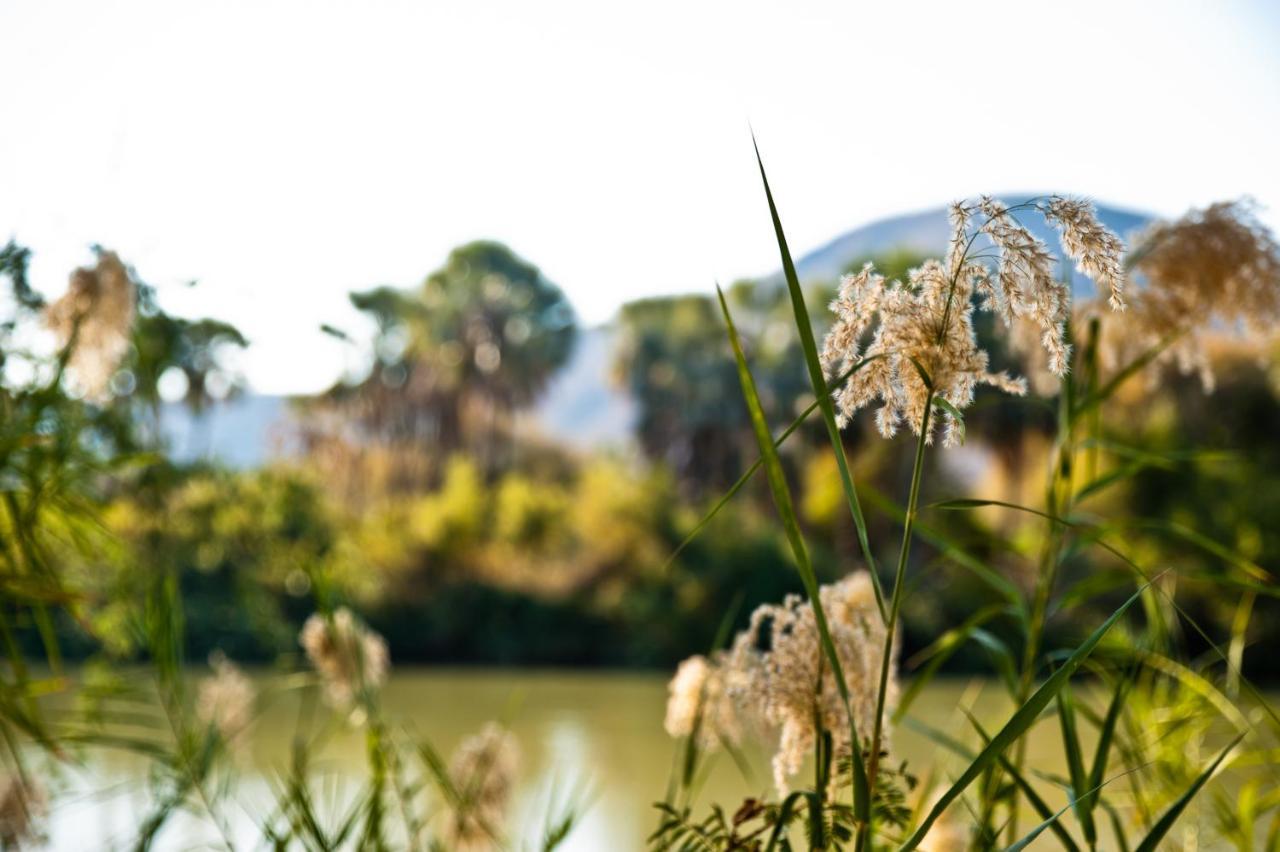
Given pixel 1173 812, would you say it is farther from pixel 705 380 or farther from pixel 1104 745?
pixel 705 380

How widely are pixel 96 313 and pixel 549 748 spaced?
27.0 feet

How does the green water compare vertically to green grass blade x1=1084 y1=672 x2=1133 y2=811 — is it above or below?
below

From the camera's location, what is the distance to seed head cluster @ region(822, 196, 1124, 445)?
0.65 m

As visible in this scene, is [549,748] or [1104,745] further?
[549,748]

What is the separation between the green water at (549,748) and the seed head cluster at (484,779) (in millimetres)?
2258

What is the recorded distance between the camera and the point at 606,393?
4228cm

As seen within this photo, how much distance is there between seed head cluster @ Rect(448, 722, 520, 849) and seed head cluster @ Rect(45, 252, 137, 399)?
2.43ft

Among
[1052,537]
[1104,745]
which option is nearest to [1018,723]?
[1104,745]

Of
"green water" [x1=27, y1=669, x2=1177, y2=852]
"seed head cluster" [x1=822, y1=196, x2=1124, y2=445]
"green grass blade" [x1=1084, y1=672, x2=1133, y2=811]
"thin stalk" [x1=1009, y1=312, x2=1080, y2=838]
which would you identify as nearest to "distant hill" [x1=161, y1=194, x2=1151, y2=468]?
"seed head cluster" [x1=822, y1=196, x2=1124, y2=445]

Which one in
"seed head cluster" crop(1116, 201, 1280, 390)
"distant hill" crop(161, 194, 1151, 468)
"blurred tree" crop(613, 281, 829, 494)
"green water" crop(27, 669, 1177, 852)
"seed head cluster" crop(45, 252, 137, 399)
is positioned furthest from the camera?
"blurred tree" crop(613, 281, 829, 494)

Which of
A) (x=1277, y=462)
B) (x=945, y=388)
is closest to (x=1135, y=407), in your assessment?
(x=1277, y=462)

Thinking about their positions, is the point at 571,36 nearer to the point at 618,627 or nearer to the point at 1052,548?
the point at 1052,548

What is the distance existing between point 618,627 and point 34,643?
21.2 feet

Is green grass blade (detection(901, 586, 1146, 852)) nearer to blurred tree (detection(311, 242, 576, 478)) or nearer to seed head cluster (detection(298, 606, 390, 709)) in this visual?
seed head cluster (detection(298, 606, 390, 709))
